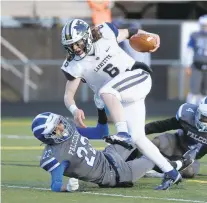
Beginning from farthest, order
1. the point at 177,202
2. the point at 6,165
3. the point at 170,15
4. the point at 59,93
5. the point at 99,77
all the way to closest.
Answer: the point at 170,15, the point at 59,93, the point at 6,165, the point at 99,77, the point at 177,202

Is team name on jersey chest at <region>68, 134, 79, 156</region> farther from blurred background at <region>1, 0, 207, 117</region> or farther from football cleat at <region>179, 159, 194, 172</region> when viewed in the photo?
blurred background at <region>1, 0, 207, 117</region>

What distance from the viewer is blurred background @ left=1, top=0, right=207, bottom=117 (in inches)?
661

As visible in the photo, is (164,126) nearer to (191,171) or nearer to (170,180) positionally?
(191,171)

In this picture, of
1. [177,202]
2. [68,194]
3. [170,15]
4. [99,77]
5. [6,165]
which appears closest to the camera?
[177,202]

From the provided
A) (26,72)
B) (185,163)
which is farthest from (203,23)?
(185,163)

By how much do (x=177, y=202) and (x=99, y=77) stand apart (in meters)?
1.72

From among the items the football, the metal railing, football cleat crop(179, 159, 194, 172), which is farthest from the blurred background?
football cleat crop(179, 159, 194, 172)

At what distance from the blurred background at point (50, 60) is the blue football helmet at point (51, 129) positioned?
30.1ft

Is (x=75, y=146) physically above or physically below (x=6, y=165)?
above

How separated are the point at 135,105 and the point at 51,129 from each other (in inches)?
37.7

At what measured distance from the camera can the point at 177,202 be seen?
21.5 feet

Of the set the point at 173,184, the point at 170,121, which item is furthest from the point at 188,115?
the point at 173,184

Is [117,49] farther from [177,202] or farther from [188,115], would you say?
[177,202]

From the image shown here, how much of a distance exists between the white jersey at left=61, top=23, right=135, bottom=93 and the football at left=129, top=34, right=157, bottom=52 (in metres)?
0.25
